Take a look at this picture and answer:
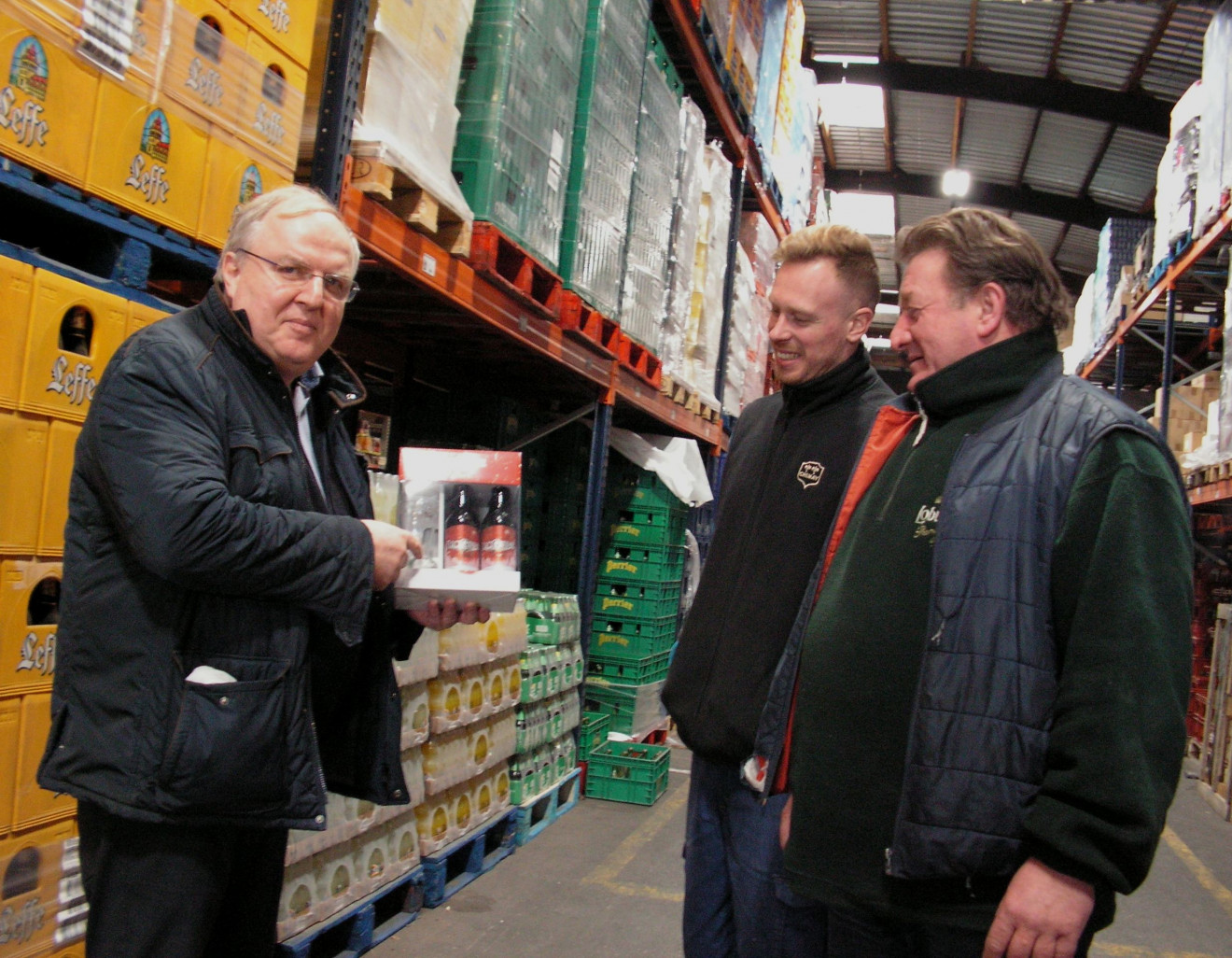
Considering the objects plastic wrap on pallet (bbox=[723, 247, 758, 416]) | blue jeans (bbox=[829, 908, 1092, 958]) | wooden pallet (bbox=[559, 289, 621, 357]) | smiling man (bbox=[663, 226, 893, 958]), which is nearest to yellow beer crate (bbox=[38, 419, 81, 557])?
smiling man (bbox=[663, 226, 893, 958])

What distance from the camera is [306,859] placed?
11.0 ft

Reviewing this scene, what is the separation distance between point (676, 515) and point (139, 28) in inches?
216

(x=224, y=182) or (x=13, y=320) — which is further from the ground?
(x=224, y=182)

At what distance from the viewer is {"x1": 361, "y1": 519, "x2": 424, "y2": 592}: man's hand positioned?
1836 mm

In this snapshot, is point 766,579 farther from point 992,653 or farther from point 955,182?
point 955,182

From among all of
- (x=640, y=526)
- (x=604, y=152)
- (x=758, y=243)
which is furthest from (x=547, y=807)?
(x=758, y=243)

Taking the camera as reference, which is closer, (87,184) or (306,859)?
(87,184)

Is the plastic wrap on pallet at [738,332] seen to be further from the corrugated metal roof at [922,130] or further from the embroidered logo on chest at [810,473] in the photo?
the corrugated metal roof at [922,130]

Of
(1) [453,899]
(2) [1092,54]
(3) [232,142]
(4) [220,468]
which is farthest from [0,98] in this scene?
(2) [1092,54]

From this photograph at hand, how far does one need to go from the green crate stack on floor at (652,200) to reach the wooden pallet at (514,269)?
99cm

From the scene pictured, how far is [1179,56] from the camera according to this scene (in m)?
11.8

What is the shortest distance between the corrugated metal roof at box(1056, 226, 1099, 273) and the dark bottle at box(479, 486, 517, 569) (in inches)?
746

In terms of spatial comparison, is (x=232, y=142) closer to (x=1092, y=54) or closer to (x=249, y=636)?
(x=249, y=636)

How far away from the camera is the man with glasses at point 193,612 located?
1.63 meters
